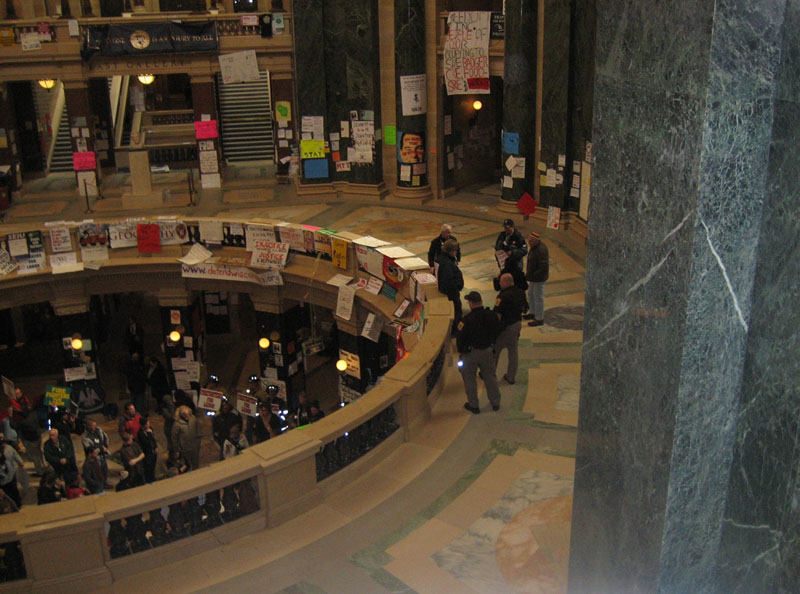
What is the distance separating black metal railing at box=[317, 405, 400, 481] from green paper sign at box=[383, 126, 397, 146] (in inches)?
544

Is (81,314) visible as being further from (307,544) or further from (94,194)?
(307,544)

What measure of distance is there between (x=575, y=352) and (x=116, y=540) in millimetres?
7048

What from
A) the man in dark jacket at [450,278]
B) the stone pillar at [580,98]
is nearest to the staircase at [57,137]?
the stone pillar at [580,98]

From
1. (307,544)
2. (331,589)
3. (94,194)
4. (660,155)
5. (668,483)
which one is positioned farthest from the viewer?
(94,194)

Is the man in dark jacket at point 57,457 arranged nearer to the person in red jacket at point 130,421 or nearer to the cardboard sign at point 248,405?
the person in red jacket at point 130,421

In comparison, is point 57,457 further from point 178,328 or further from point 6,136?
point 6,136

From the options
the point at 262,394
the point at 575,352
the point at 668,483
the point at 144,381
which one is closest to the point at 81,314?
the point at 144,381

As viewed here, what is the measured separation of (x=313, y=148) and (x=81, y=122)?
630 cm

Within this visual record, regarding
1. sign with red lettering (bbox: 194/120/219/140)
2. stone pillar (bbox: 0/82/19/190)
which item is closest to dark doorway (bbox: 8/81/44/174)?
stone pillar (bbox: 0/82/19/190)

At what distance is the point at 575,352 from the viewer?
1264cm

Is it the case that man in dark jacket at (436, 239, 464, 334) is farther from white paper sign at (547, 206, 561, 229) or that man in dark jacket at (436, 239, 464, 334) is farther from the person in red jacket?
white paper sign at (547, 206, 561, 229)

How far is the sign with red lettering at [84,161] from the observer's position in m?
23.0

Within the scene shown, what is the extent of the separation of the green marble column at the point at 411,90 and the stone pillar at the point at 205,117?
5081 mm

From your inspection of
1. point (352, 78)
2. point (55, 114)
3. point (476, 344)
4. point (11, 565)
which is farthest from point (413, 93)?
point (11, 565)
